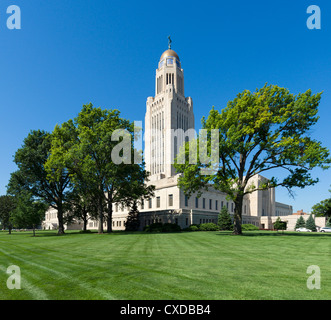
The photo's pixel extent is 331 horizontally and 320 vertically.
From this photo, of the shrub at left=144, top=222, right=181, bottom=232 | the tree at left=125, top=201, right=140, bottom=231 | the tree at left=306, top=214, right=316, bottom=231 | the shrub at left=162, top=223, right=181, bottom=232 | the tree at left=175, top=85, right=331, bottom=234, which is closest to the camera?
the tree at left=175, top=85, right=331, bottom=234

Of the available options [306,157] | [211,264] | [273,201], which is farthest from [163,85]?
[211,264]

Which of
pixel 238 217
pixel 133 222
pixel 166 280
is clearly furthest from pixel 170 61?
pixel 166 280

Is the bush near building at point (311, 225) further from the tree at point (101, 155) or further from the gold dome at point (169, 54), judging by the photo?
the gold dome at point (169, 54)

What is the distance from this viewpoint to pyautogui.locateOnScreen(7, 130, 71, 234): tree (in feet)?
146

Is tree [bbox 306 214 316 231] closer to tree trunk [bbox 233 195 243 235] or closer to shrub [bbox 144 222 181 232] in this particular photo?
shrub [bbox 144 222 181 232]

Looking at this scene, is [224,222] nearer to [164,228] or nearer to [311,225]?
[164,228]

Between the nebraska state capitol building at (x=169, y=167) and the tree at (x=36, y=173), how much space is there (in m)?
18.6

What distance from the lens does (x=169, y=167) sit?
3762 inches

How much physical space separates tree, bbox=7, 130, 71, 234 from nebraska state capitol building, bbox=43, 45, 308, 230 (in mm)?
18572

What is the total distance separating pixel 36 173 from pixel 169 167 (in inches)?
2194

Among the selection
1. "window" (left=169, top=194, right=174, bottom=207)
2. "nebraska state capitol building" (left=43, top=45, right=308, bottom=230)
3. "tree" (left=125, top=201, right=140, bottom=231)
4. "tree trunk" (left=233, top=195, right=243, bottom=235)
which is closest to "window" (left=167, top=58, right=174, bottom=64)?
"nebraska state capitol building" (left=43, top=45, right=308, bottom=230)
